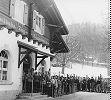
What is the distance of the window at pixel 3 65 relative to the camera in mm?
14117

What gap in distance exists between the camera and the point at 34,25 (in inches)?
739

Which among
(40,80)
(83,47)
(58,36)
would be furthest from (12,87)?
(83,47)

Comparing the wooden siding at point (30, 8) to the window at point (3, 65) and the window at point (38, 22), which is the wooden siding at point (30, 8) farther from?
the window at point (3, 65)

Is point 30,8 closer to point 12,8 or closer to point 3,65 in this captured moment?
point 12,8

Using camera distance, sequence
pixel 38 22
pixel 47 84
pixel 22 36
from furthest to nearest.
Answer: pixel 38 22 < pixel 47 84 < pixel 22 36

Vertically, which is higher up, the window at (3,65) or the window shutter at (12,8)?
the window shutter at (12,8)

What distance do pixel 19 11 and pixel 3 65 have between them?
3917mm

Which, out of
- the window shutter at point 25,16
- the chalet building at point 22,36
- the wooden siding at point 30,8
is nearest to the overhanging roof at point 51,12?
the chalet building at point 22,36

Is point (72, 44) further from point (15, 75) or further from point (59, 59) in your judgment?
point (15, 75)

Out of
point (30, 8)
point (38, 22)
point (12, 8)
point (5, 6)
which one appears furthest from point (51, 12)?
point (5, 6)

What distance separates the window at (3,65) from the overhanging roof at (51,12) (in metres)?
6.35

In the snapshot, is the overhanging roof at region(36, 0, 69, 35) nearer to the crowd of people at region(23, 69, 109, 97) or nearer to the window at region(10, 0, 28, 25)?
the window at region(10, 0, 28, 25)

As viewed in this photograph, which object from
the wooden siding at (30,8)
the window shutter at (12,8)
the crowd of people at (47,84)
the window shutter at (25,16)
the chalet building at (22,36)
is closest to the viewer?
the chalet building at (22,36)

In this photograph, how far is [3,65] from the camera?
1442 centimetres
